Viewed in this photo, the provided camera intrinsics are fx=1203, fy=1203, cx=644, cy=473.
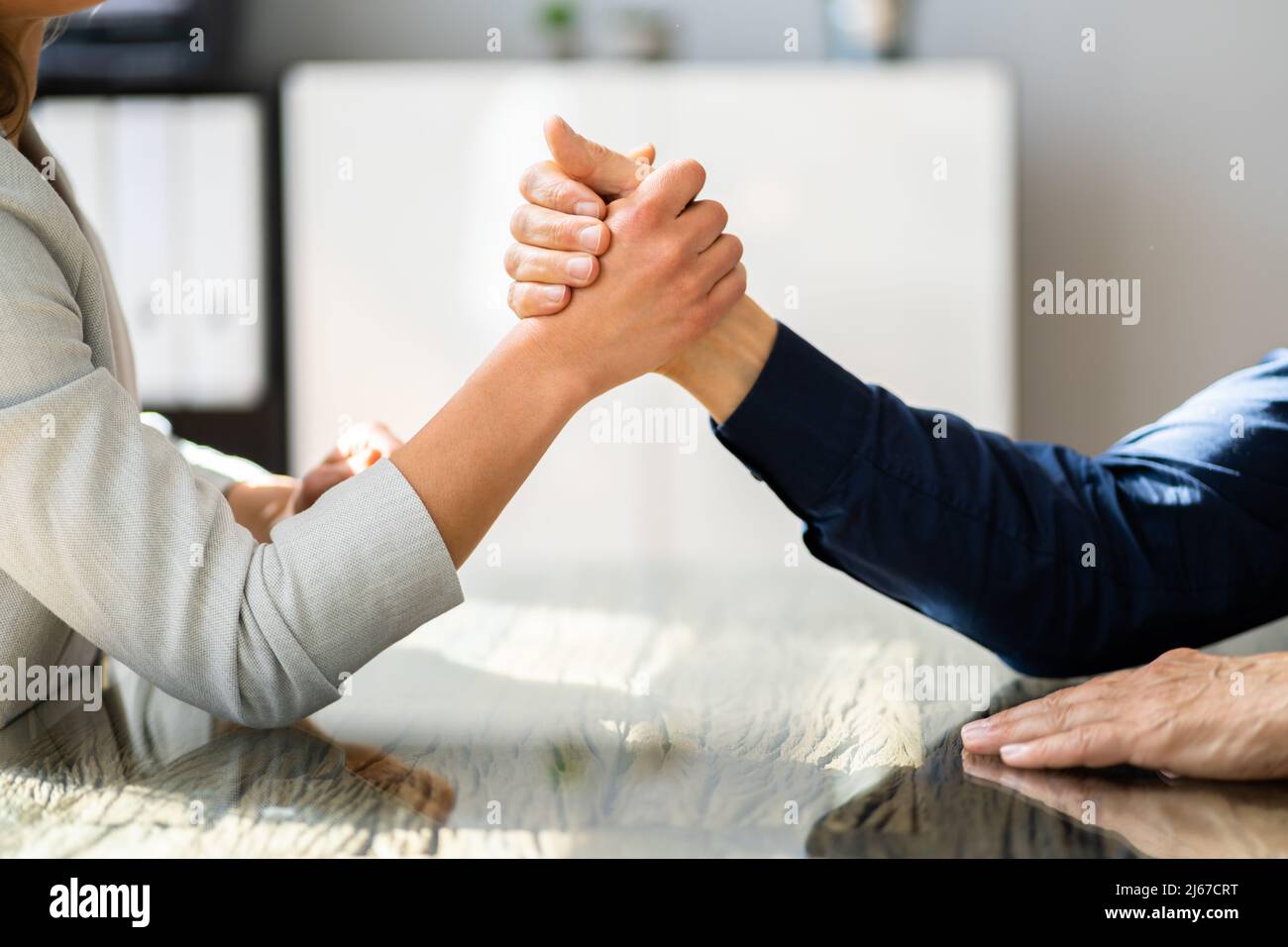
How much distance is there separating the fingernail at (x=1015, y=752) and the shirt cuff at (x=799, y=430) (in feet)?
0.80

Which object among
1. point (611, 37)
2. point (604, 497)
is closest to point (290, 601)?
point (604, 497)

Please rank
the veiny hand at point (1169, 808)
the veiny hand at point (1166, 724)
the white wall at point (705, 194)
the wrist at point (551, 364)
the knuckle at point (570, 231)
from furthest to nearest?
1. the white wall at point (705, 194)
2. the knuckle at point (570, 231)
3. the wrist at point (551, 364)
4. the veiny hand at point (1166, 724)
5. the veiny hand at point (1169, 808)

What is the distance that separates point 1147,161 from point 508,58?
173 cm

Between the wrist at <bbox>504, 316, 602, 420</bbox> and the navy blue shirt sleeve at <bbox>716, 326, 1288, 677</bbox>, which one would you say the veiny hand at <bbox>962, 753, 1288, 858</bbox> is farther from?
the wrist at <bbox>504, 316, 602, 420</bbox>

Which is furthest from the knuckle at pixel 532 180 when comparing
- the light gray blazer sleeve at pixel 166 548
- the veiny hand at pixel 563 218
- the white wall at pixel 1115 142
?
the white wall at pixel 1115 142

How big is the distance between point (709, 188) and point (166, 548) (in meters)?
→ 2.38

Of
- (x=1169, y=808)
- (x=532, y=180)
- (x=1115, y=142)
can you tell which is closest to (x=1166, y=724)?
(x=1169, y=808)

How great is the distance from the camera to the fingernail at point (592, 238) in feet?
2.90

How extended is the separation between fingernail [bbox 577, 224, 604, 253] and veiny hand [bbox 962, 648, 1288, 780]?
0.42 meters

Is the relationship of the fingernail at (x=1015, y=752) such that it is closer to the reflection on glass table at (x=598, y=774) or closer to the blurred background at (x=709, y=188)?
the reflection on glass table at (x=598, y=774)

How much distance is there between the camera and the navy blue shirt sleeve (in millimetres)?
887

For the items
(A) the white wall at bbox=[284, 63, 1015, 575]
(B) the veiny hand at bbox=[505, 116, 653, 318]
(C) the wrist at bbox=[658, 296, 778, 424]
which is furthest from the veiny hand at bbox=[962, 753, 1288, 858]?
(A) the white wall at bbox=[284, 63, 1015, 575]

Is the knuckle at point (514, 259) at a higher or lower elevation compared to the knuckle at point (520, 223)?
lower
